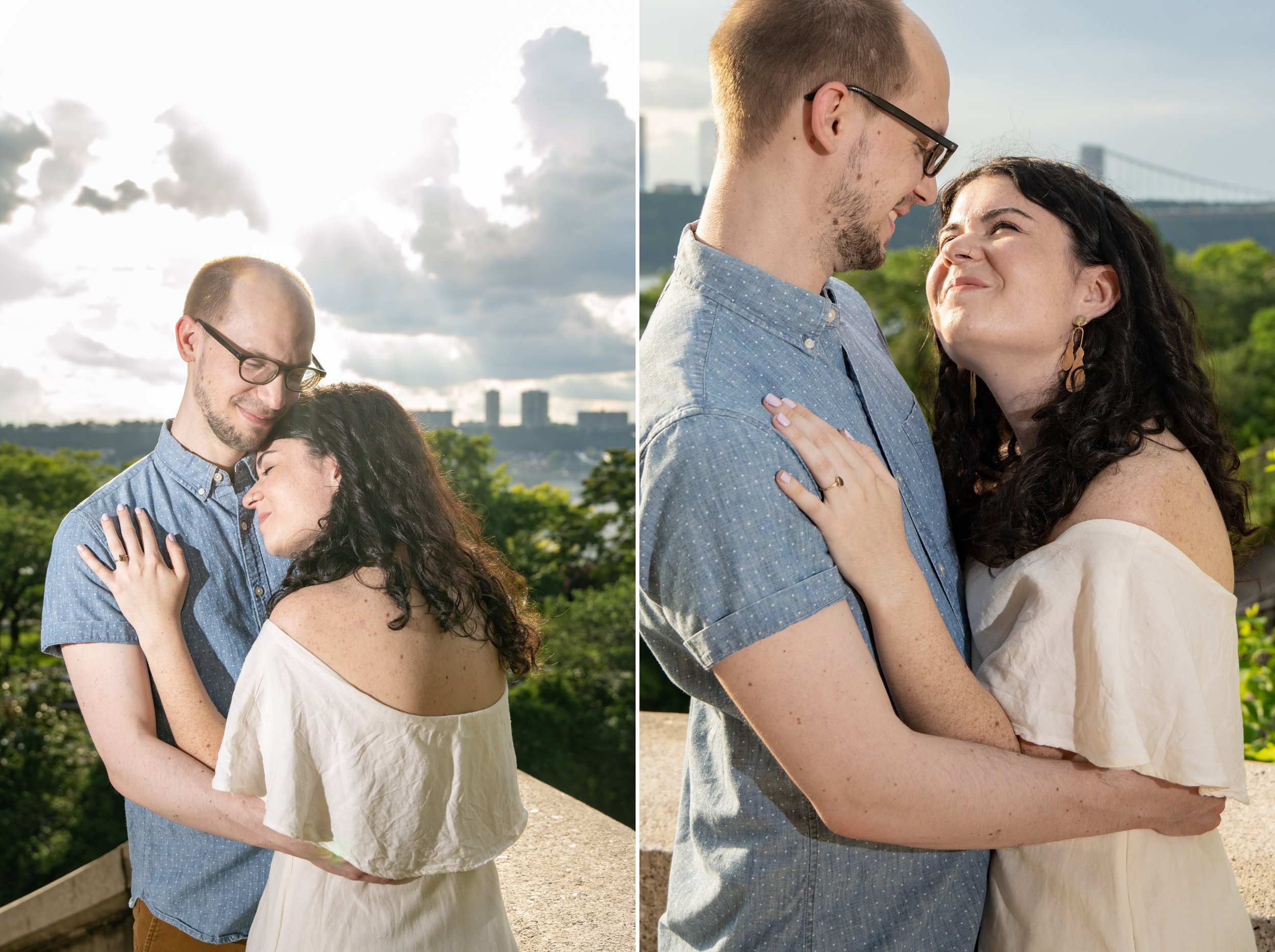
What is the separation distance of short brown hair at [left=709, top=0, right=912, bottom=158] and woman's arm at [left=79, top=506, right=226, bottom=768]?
92 centimetres

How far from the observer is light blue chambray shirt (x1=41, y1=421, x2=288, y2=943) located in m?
1.18

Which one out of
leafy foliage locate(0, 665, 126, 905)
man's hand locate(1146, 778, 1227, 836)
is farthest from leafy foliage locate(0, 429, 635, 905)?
man's hand locate(1146, 778, 1227, 836)

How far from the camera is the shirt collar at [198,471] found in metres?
1.19

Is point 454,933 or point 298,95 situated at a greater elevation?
point 298,95

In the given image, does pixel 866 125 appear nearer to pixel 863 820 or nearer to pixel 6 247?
pixel 863 820

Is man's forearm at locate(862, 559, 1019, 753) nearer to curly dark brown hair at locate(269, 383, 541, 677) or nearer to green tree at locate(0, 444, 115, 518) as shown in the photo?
curly dark brown hair at locate(269, 383, 541, 677)

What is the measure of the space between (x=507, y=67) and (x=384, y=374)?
64 cm

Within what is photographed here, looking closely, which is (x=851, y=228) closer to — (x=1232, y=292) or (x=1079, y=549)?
(x=1079, y=549)

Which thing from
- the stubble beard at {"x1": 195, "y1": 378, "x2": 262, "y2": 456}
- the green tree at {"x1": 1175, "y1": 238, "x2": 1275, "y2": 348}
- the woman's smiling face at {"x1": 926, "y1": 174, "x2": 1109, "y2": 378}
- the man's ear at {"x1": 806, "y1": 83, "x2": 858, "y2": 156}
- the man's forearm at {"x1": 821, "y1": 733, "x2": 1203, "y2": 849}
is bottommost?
the man's forearm at {"x1": 821, "y1": 733, "x2": 1203, "y2": 849}

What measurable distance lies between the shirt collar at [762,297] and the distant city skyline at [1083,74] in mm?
3616

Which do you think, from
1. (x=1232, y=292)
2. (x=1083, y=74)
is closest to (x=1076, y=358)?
(x=1083, y=74)

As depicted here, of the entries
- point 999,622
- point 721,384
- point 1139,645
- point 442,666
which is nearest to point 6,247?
point 442,666

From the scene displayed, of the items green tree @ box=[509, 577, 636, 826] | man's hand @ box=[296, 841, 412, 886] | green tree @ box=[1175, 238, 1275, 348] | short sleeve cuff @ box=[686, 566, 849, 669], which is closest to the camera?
short sleeve cuff @ box=[686, 566, 849, 669]

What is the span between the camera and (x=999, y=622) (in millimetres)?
1517
